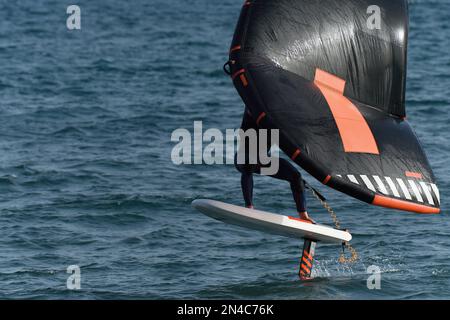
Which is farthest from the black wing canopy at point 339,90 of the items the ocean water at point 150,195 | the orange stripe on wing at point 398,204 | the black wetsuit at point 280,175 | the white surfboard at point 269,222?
the ocean water at point 150,195

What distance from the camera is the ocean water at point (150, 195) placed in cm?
1620

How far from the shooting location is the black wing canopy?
528 inches

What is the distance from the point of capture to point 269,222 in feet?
46.4

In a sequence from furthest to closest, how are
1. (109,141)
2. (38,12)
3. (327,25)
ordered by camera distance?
(38,12) < (109,141) < (327,25)

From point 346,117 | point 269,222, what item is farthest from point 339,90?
point 269,222

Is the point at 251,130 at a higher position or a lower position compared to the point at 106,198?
higher

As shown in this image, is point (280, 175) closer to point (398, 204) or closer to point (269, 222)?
point (269, 222)

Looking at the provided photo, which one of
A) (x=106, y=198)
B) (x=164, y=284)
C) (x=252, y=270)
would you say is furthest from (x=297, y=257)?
(x=106, y=198)

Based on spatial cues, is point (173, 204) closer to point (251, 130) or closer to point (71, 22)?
point (251, 130)

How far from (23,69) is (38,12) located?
13.7 m

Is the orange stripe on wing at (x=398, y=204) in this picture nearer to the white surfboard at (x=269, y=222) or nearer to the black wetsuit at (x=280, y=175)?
the white surfboard at (x=269, y=222)

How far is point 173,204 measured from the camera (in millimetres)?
21078

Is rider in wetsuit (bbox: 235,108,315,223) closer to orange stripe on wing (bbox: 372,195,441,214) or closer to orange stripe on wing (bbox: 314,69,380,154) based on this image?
orange stripe on wing (bbox: 314,69,380,154)

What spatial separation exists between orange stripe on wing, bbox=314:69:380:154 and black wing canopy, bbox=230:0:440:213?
0.06 ft
